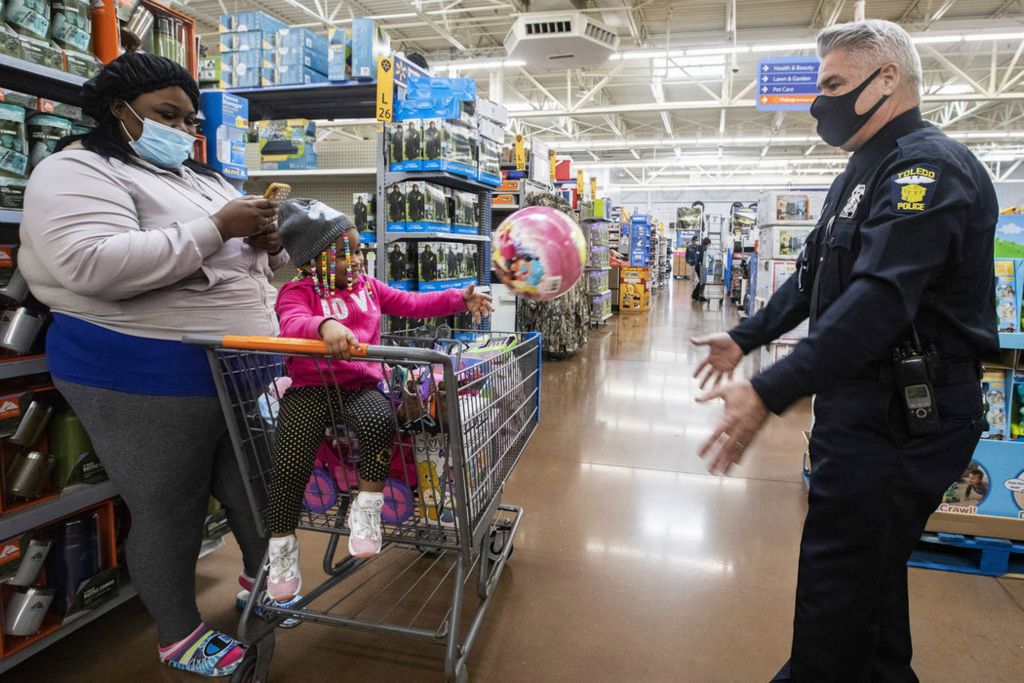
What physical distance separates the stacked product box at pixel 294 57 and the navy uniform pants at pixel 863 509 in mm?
4125

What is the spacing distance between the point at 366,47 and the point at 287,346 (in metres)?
3.30

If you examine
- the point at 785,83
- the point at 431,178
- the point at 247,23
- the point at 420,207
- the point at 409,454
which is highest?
the point at 785,83

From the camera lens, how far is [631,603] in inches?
95.8

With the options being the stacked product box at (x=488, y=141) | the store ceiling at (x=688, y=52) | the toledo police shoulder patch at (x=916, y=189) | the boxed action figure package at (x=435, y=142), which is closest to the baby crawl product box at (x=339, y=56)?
the boxed action figure package at (x=435, y=142)

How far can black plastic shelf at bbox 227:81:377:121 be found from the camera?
171 inches

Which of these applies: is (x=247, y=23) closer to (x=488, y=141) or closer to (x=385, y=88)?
(x=385, y=88)

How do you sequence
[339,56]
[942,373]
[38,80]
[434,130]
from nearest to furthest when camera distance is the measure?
[942,373] < [38,80] < [434,130] < [339,56]

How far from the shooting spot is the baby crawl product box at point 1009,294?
2.64m

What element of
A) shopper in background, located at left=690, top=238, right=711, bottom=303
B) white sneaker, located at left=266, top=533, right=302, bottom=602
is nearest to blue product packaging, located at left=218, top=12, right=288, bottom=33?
white sneaker, located at left=266, top=533, right=302, bottom=602

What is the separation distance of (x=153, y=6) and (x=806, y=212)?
558 cm

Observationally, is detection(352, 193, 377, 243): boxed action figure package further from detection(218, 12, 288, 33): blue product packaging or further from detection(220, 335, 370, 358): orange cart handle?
detection(220, 335, 370, 358): orange cart handle

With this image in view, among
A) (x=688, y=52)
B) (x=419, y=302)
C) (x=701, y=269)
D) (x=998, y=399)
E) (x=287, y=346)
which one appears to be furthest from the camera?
(x=701, y=269)

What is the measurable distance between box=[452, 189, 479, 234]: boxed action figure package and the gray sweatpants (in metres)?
2.92

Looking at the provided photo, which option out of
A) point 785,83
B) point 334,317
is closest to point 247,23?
point 334,317
